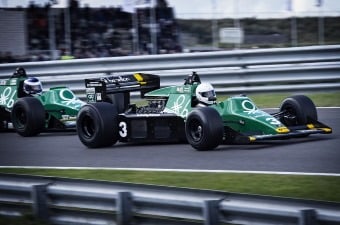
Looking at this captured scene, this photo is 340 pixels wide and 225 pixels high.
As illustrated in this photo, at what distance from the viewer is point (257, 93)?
16141 millimetres

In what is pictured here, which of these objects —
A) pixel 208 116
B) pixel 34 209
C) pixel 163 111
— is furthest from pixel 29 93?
pixel 34 209

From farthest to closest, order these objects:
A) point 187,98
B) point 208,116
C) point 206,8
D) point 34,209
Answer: point 206,8 → point 187,98 → point 208,116 → point 34,209

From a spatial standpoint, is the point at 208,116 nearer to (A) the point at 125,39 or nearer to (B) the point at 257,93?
(B) the point at 257,93

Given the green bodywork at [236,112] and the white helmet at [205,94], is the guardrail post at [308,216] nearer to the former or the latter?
the green bodywork at [236,112]

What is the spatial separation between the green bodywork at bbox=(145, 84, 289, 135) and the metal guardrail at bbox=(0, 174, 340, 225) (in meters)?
3.98

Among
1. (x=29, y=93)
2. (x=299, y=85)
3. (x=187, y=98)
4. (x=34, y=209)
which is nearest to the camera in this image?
(x=34, y=209)

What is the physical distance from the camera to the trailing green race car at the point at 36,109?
44.3 ft

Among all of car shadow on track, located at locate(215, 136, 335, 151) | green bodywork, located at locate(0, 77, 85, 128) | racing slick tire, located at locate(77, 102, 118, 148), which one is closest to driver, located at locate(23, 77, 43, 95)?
green bodywork, located at locate(0, 77, 85, 128)

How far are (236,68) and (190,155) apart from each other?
5.82 m

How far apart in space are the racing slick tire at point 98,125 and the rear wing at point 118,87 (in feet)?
2.11

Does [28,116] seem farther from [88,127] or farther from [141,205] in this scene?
[141,205]

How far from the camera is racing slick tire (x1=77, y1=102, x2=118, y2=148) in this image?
11.6 m

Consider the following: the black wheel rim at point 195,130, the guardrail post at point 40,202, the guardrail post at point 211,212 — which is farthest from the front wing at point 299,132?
the guardrail post at point 211,212

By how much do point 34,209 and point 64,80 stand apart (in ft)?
33.3
